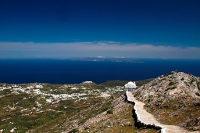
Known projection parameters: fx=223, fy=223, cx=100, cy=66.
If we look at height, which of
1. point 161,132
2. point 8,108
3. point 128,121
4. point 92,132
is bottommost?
point 8,108

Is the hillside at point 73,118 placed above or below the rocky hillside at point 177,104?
below

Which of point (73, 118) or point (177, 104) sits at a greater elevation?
point (177, 104)

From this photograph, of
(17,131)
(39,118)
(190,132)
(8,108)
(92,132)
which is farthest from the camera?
(8,108)

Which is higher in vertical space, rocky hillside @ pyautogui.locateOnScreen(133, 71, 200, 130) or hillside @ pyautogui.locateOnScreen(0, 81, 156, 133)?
rocky hillside @ pyautogui.locateOnScreen(133, 71, 200, 130)

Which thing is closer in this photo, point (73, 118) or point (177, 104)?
point (177, 104)

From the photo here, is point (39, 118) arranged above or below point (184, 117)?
below

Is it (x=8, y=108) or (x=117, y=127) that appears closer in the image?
(x=117, y=127)

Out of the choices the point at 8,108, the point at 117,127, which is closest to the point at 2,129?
the point at 8,108

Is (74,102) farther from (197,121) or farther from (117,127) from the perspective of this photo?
(197,121)

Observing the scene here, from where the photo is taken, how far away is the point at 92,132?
1583 inches

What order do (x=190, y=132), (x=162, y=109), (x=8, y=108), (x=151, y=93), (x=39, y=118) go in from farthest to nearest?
(x=8, y=108)
(x=39, y=118)
(x=151, y=93)
(x=162, y=109)
(x=190, y=132)

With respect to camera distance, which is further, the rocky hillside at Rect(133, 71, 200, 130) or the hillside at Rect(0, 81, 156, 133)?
the hillside at Rect(0, 81, 156, 133)

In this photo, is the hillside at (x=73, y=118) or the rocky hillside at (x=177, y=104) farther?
the hillside at (x=73, y=118)

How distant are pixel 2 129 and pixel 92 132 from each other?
88.6 meters
